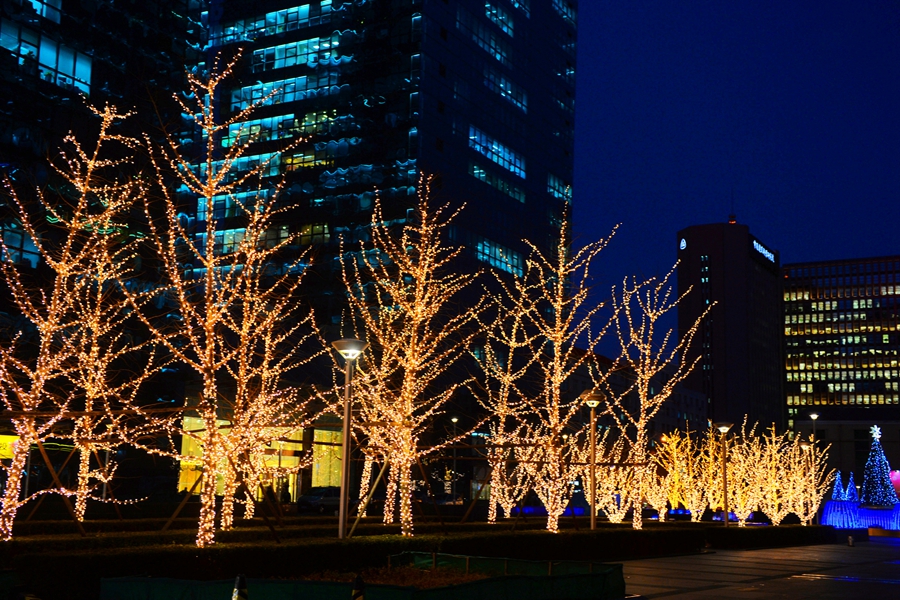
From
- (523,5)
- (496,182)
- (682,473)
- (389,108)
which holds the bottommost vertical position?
(682,473)

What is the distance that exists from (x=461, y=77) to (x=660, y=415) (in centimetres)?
7189

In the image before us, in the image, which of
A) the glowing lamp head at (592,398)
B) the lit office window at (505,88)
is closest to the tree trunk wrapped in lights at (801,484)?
the glowing lamp head at (592,398)

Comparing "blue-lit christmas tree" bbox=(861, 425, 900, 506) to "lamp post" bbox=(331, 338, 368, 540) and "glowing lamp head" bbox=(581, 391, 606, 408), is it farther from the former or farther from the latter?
"lamp post" bbox=(331, 338, 368, 540)

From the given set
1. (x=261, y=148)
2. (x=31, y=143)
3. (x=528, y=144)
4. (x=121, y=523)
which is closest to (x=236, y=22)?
(x=261, y=148)

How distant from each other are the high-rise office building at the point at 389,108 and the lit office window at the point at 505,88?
5.3 inches

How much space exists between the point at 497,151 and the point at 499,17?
14.6 m

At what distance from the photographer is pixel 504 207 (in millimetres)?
95188

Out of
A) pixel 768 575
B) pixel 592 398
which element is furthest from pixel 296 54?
pixel 768 575

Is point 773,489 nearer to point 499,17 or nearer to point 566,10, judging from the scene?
point 499,17

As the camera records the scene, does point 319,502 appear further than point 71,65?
Yes

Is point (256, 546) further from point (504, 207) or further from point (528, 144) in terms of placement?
point (528, 144)

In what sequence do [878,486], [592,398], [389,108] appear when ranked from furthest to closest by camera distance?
[389,108]
[878,486]
[592,398]

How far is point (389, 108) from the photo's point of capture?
86.2 m

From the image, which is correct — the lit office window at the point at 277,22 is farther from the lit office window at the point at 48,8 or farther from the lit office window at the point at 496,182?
the lit office window at the point at 48,8
